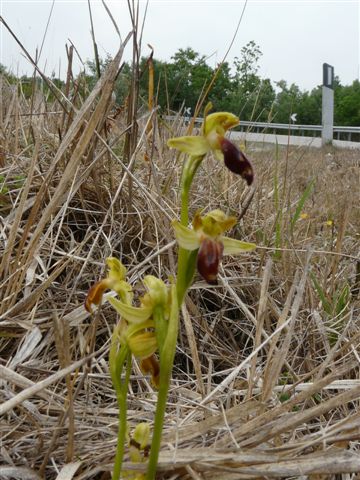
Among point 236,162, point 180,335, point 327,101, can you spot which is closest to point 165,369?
point 236,162

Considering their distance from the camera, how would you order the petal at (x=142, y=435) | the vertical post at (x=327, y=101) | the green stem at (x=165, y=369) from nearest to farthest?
the green stem at (x=165, y=369), the petal at (x=142, y=435), the vertical post at (x=327, y=101)

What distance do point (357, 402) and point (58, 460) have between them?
64cm

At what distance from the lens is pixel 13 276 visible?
1156 millimetres

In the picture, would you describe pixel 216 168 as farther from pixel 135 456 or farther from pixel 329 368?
pixel 135 456

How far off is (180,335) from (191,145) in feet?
2.24

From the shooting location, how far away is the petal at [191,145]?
0.71 metres

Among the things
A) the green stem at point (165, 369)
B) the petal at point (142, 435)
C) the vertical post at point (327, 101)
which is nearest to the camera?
the green stem at point (165, 369)

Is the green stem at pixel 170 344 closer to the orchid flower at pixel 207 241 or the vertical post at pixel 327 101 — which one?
the orchid flower at pixel 207 241

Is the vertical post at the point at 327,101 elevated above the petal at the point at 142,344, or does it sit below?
above

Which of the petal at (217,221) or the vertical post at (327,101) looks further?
the vertical post at (327,101)

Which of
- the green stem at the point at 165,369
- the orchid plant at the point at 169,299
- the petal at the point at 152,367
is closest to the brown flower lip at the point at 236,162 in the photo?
the orchid plant at the point at 169,299

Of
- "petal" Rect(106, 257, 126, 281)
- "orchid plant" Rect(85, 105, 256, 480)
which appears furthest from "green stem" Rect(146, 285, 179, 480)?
"petal" Rect(106, 257, 126, 281)

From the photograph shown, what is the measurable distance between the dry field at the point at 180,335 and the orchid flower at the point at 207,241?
0.67 ft

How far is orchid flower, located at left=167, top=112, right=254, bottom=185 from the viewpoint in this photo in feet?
2.26
